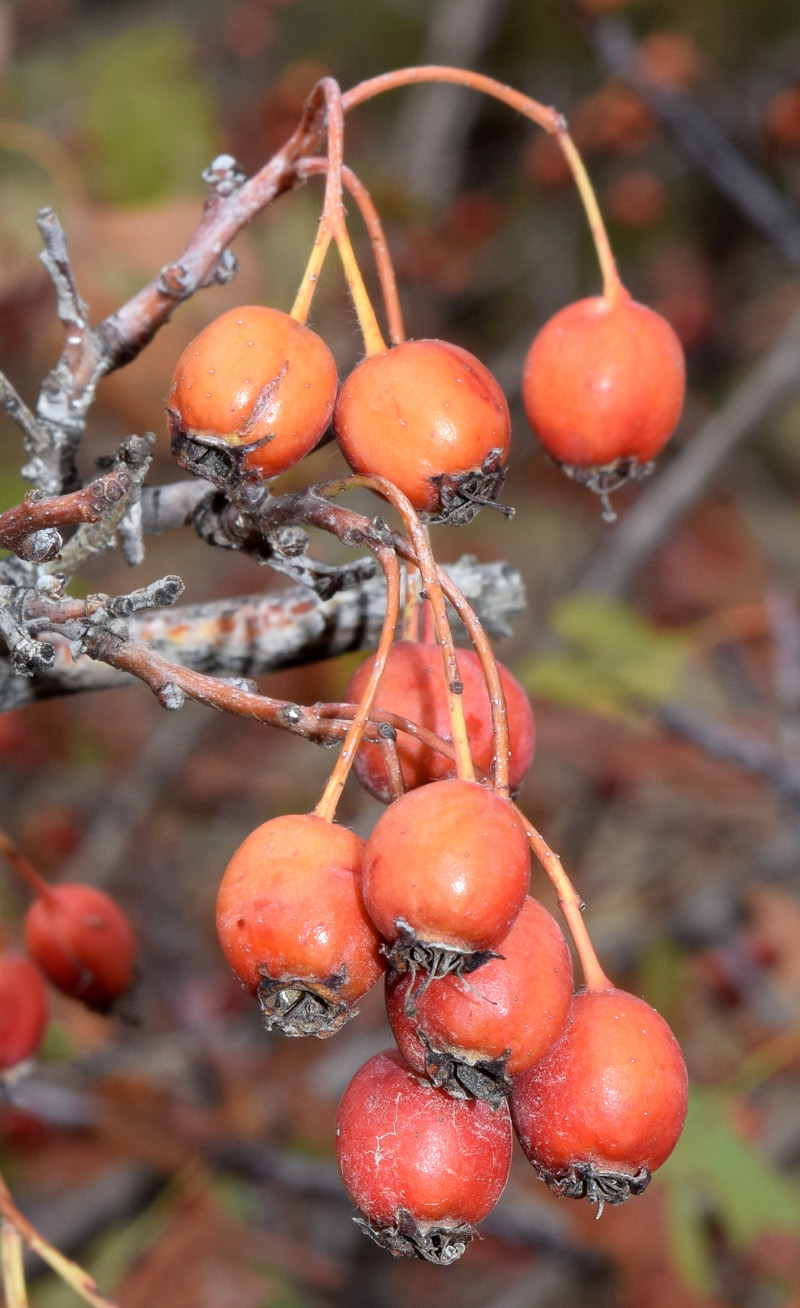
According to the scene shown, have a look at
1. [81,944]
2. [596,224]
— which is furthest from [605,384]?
[81,944]

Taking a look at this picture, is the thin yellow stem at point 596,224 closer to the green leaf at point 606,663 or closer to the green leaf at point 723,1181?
the green leaf at point 606,663

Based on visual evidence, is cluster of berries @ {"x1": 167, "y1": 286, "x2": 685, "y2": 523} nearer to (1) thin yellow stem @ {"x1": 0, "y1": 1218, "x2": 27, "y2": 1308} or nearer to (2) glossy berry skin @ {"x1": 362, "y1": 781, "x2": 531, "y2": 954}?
(2) glossy berry skin @ {"x1": 362, "y1": 781, "x2": 531, "y2": 954}

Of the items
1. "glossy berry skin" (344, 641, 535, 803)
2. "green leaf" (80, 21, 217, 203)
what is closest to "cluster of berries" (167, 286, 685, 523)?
"glossy berry skin" (344, 641, 535, 803)

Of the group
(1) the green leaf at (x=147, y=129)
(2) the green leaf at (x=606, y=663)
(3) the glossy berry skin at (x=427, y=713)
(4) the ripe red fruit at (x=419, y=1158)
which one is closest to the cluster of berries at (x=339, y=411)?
(3) the glossy berry skin at (x=427, y=713)

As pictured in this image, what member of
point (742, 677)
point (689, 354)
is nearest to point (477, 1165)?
point (742, 677)

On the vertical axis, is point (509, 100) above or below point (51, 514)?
above

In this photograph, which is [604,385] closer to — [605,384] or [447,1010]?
[605,384]
